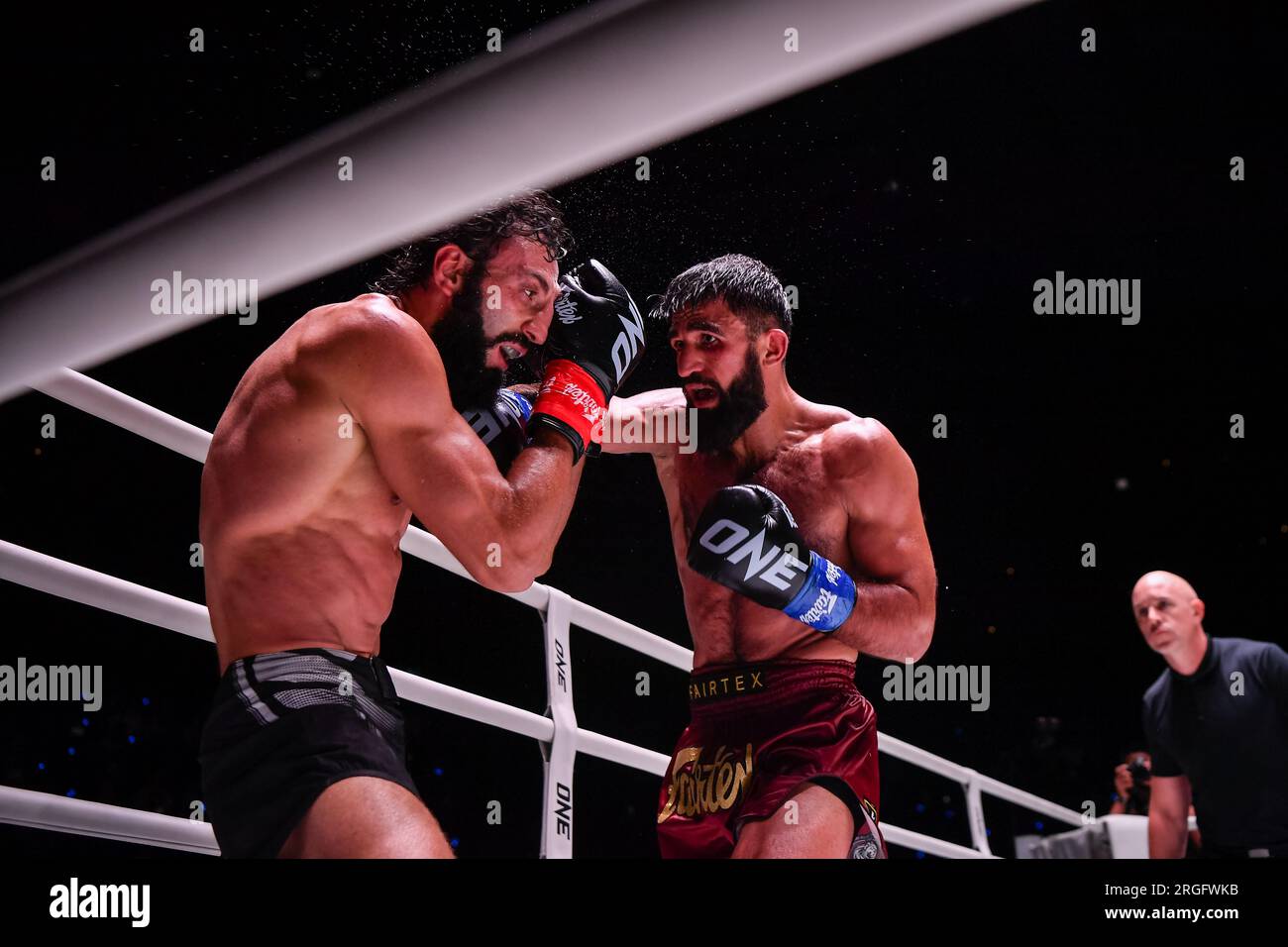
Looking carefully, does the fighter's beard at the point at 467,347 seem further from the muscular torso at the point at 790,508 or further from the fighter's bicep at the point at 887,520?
the fighter's bicep at the point at 887,520

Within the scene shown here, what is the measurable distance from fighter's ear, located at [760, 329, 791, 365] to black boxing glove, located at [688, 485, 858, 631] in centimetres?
38

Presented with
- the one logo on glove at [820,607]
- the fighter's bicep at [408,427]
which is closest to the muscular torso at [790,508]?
the one logo on glove at [820,607]

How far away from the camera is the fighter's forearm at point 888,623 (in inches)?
67.2

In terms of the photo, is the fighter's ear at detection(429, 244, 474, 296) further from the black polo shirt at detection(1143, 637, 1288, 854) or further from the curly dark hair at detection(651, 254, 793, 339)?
the black polo shirt at detection(1143, 637, 1288, 854)

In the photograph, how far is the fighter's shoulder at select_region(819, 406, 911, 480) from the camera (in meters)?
1.85

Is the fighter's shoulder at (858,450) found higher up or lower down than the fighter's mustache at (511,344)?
lower down

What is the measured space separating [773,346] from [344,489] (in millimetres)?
913

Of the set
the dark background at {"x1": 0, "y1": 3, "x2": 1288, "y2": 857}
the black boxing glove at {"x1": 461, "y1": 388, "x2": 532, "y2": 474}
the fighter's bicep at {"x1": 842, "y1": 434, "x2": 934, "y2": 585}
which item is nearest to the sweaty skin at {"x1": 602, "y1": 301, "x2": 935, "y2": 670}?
the fighter's bicep at {"x1": 842, "y1": 434, "x2": 934, "y2": 585}

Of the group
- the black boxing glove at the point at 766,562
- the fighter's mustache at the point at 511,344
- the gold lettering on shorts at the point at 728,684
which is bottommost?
the gold lettering on shorts at the point at 728,684

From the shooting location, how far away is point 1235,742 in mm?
2459

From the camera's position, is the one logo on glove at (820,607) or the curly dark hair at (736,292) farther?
the curly dark hair at (736,292)

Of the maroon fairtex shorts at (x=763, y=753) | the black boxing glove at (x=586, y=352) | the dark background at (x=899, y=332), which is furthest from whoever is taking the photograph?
the dark background at (x=899, y=332)

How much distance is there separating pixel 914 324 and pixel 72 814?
302 centimetres

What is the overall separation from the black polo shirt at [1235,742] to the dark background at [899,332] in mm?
899
